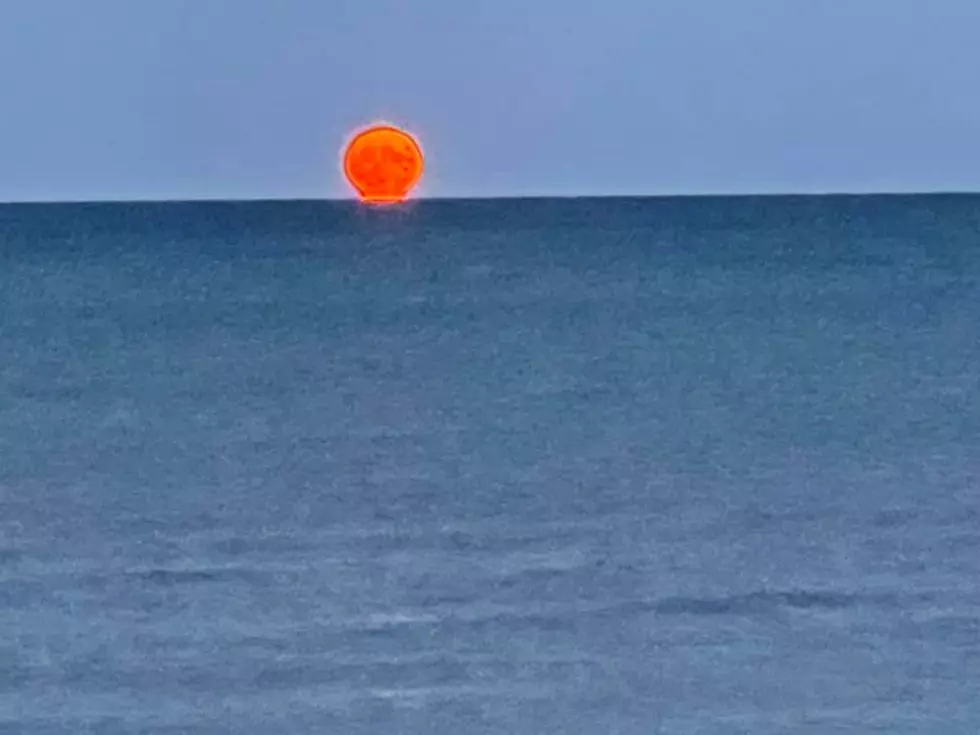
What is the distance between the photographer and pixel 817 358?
55.4 inches

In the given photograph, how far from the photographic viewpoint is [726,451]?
1.30 m

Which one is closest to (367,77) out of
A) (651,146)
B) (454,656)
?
(651,146)

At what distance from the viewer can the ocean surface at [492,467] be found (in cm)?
110

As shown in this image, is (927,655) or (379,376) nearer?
(927,655)

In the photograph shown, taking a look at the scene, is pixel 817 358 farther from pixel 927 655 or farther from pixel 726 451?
pixel 927 655

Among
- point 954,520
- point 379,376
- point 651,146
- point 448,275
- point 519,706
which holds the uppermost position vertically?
point 651,146

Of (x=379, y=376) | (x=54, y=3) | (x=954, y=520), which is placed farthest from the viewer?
(x=54, y=3)

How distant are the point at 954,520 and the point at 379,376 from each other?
0.52 m

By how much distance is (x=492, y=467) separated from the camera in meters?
1.28

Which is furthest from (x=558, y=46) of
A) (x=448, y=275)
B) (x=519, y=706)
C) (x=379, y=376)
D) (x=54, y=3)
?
(x=519, y=706)

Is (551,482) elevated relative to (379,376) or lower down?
lower down

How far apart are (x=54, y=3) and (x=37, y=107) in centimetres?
11

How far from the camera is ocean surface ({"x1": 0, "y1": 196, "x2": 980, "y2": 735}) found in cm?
110

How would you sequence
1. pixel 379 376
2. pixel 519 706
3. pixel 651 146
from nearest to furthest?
pixel 519 706 < pixel 379 376 < pixel 651 146
